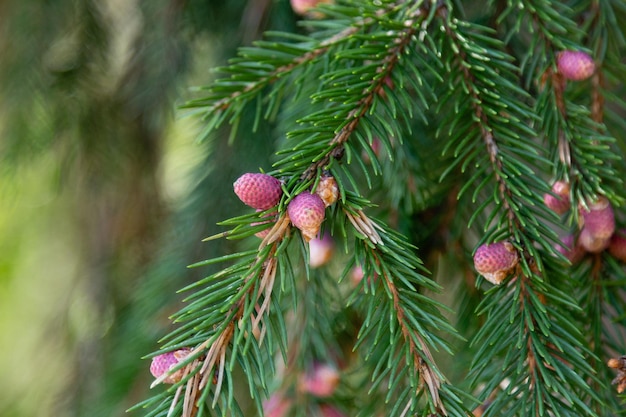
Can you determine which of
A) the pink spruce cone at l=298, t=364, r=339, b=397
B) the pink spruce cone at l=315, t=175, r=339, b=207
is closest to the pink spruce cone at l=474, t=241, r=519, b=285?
the pink spruce cone at l=315, t=175, r=339, b=207

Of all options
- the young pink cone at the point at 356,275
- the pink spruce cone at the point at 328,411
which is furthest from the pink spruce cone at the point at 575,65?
the pink spruce cone at the point at 328,411

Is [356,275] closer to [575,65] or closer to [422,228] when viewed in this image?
[422,228]

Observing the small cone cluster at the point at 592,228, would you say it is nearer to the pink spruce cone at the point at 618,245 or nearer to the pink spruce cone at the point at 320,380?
the pink spruce cone at the point at 618,245

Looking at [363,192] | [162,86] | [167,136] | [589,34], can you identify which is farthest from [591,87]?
[167,136]

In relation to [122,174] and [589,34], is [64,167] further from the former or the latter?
[589,34]

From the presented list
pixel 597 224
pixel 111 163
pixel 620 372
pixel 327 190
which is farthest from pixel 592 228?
pixel 111 163

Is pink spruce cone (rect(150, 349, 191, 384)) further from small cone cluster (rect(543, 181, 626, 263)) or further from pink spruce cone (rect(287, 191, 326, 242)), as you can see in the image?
small cone cluster (rect(543, 181, 626, 263))
